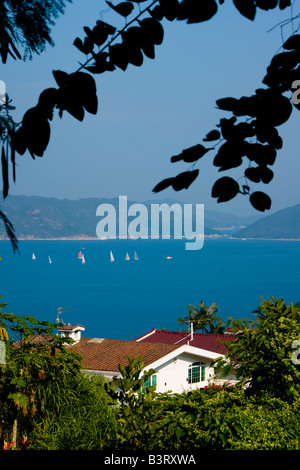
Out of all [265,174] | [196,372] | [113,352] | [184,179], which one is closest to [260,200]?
[265,174]

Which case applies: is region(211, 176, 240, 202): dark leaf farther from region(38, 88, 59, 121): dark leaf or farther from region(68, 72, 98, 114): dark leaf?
region(38, 88, 59, 121): dark leaf

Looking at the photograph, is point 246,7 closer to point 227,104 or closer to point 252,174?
point 227,104

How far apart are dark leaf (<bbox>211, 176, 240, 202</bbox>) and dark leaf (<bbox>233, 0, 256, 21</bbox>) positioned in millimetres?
497

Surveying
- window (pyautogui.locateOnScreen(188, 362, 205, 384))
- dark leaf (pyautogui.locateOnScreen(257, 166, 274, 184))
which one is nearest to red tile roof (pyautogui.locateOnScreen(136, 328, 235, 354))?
window (pyautogui.locateOnScreen(188, 362, 205, 384))

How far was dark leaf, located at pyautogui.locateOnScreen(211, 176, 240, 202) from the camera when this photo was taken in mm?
1928

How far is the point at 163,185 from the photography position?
73.9 inches

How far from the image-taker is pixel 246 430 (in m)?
6.16

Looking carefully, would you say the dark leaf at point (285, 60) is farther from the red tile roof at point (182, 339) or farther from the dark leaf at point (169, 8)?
the red tile roof at point (182, 339)

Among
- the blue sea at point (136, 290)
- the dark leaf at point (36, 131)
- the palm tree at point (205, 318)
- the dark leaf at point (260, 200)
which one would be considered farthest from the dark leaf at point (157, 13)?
the blue sea at point (136, 290)

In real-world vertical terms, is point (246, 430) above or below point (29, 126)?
below

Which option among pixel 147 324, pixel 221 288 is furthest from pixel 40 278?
pixel 147 324

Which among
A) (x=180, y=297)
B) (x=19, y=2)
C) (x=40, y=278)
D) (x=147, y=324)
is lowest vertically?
(x=19, y=2)
